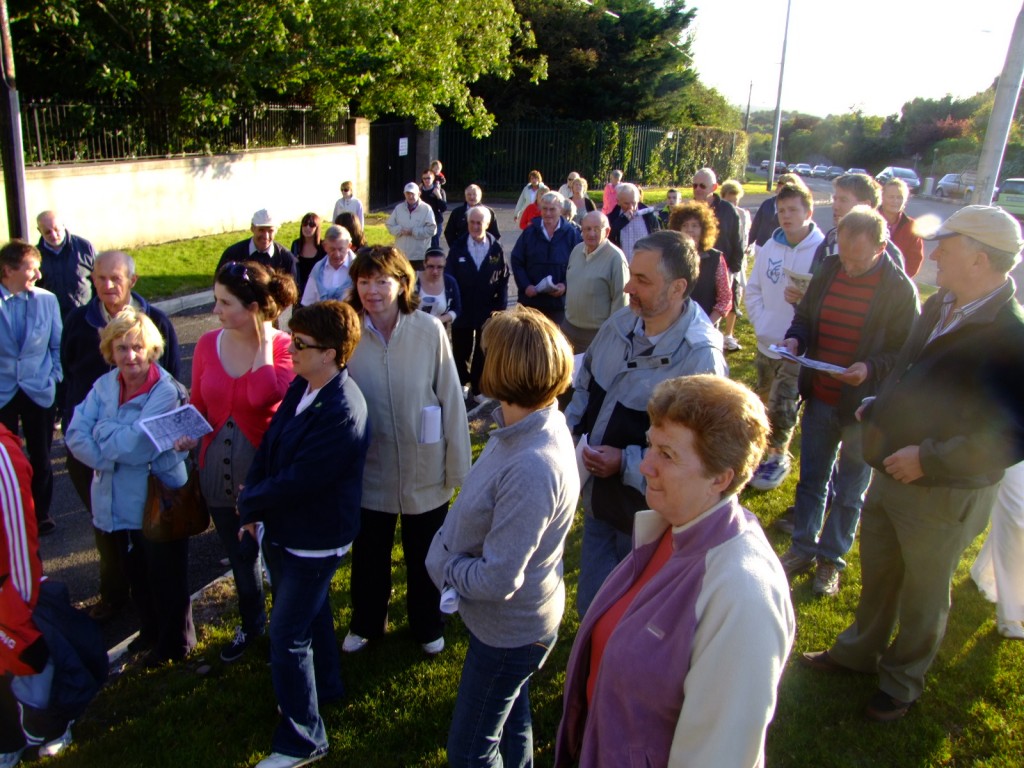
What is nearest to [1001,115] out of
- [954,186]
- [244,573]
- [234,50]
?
[244,573]

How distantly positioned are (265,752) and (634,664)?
2.10 meters

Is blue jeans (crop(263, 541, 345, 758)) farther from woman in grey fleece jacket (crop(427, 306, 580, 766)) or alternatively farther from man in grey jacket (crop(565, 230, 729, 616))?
man in grey jacket (crop(565, 230, 729, 616))

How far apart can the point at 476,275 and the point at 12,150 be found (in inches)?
232

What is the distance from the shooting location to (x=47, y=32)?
14625 millimetres

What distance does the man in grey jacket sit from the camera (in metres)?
3.05

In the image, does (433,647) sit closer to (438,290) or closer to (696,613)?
(696,613)

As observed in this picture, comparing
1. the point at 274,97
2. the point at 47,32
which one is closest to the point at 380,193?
the point at 274,97

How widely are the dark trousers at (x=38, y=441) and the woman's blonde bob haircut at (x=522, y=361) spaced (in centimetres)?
393

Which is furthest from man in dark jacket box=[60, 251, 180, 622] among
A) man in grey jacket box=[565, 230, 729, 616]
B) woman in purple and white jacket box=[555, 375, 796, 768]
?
woman in purple and white jacket box=[555, 375, 796, 768]

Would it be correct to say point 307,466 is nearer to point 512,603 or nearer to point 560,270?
point 512,603

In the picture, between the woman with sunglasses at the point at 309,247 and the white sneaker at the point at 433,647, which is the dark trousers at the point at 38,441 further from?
the woman with sunglasses at the point at 309,247

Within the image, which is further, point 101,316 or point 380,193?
point 380,193

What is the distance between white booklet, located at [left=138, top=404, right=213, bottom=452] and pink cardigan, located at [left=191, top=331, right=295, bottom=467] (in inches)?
6.4

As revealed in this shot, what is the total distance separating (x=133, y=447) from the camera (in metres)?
3.51
